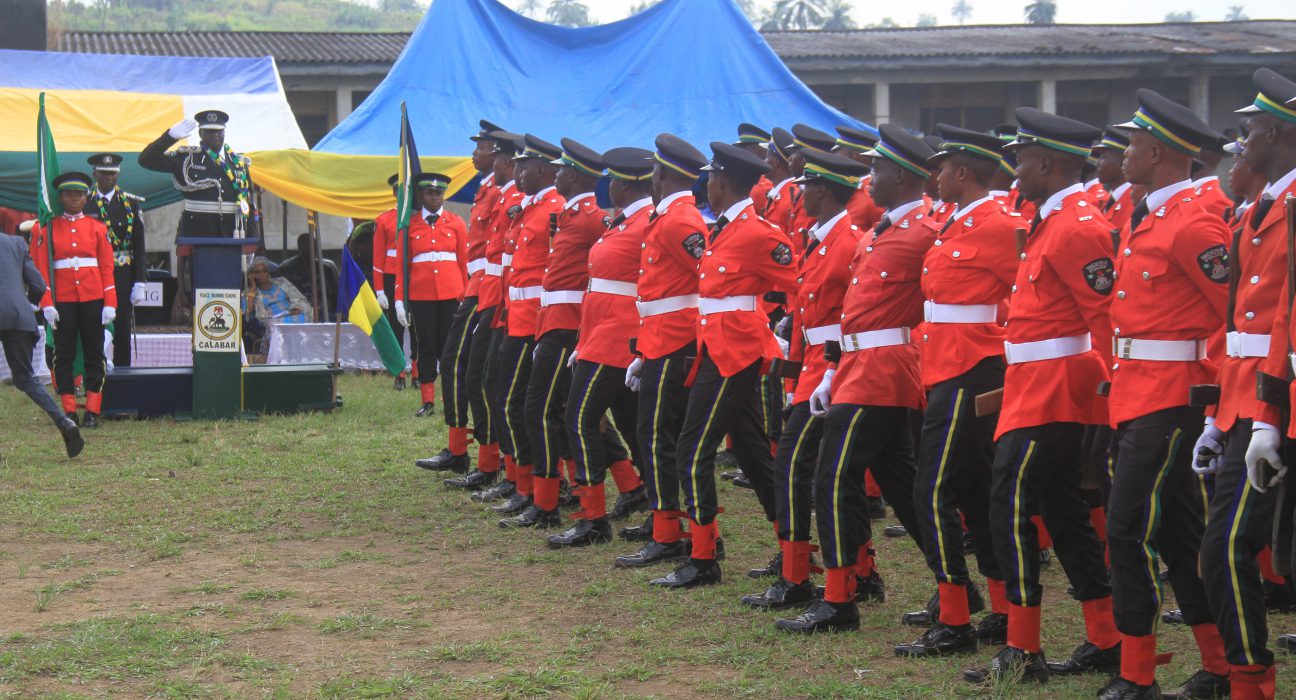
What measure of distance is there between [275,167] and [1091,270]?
11679mm

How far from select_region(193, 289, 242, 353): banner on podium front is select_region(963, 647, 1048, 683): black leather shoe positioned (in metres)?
9.45

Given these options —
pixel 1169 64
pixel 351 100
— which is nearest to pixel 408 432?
pixel 351 100

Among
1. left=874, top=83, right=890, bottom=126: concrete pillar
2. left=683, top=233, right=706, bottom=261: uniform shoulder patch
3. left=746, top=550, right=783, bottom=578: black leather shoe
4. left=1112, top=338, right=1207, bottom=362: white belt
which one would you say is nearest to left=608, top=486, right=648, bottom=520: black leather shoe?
left=746, top=550, right=783, bottom=578: black leather shoe

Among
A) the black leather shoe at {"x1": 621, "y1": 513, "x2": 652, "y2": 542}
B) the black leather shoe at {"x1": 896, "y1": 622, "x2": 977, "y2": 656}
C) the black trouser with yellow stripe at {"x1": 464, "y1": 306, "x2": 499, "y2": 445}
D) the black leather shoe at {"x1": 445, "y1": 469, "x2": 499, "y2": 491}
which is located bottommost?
the black leather shoe at {"x1": 445, "y1": 469, "x2": 499, "y2": 491}

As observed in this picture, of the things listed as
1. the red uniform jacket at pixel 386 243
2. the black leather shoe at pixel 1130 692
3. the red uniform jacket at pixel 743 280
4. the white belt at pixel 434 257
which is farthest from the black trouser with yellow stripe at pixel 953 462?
the red uniform jacket at pixel 386 243

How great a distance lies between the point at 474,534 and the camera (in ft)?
27.2

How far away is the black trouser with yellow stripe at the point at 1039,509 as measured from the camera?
5.07 m

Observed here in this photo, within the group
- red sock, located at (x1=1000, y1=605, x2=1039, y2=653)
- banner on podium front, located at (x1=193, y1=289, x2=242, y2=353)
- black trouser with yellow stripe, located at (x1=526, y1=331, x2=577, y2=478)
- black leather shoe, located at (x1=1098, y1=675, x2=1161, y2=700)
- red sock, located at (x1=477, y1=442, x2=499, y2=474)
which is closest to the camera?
black leather shoe, located at (x1=1098, y1=675, x2=1161, y2=700)

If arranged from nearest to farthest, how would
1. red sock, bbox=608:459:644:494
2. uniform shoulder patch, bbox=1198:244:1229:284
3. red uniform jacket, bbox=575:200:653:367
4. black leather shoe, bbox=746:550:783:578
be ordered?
uniform shoulder patch, bbox=1198:244:1229:284, black leather shoe, bbox=746:550:783:578, red uniform jacket, bbox=575:200:653:367, red sock, bbox=608:459:644:494

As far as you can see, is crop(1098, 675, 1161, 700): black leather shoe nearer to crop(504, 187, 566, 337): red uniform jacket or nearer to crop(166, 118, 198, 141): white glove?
crop(504, 187, 566, 337): red uniform jacket

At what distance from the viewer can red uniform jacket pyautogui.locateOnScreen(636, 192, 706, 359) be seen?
23.3 ft

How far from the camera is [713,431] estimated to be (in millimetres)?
6742

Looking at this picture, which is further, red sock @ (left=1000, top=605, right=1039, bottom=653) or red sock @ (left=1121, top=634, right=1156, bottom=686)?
red sock @ (left=1000, top=605, right=1039, bottom=653)

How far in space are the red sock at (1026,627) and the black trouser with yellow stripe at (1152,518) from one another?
364 mm
